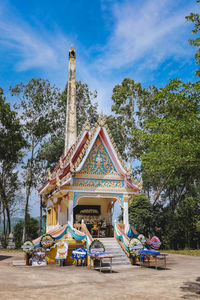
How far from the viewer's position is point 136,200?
24203 millimetres

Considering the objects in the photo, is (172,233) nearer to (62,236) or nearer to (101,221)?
(101,221)

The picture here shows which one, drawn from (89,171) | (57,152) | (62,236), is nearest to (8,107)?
(57,152)

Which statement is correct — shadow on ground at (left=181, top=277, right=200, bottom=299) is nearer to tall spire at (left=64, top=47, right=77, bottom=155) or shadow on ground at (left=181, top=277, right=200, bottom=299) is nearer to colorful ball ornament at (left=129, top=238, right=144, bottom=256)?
colorful ball ornament at (left=129, top=238, right=144, bottom=256)

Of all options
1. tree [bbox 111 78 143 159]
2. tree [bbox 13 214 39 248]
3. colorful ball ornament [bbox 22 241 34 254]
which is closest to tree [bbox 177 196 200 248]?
tree [bbox 111 78 143 159]

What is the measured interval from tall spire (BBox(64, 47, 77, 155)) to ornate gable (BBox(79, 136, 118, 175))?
3897 mm

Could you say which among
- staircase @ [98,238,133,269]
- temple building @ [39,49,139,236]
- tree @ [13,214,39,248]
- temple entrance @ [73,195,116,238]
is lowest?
tree @ [13,214,39,248]

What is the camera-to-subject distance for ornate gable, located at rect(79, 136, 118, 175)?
45.8 ft

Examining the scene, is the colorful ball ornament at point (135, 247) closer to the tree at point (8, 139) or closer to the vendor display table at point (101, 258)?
the vendor display table at point (101, 258)

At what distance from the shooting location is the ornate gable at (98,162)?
13961 millimetres

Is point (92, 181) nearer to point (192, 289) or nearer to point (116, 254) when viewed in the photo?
point (116, 254)

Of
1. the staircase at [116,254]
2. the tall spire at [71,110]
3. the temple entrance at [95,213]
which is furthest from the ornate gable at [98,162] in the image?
the tall spire at [71,110]

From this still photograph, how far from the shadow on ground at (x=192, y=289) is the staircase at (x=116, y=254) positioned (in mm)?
3950

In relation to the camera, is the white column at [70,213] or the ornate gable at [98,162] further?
the ornate gable at [98,162]

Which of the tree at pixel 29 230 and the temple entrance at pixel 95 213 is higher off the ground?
the temple entrance at pixel 95 213
